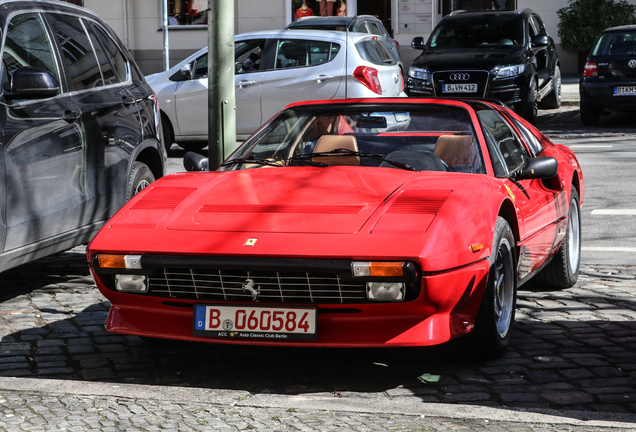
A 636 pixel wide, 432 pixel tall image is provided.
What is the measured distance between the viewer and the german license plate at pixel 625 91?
52.6 ft

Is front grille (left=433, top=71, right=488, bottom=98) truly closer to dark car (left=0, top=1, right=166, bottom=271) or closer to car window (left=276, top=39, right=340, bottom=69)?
car window (left=276, top=39, right=340, bottom=69)

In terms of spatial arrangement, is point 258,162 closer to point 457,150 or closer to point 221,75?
point 457,150

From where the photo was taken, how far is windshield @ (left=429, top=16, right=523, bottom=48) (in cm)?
1661

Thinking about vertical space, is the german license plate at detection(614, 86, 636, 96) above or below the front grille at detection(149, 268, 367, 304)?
above

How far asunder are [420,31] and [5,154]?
22402 millimetres

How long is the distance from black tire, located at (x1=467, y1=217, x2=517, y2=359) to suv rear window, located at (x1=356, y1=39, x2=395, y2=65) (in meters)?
8.75

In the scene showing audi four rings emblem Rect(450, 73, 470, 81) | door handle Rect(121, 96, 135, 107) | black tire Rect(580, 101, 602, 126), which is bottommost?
black tire Rect(580, 101, 602, 126)

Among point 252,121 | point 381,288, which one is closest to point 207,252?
point 381,288

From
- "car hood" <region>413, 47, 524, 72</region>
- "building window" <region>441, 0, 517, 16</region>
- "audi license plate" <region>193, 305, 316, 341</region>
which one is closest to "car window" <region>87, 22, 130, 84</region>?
"audi license plate" <region>193, 305, 316, 341</region>

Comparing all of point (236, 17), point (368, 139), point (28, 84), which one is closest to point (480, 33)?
point (236, 17)

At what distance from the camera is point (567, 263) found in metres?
6.27

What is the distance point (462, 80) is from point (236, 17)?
40.5 feet

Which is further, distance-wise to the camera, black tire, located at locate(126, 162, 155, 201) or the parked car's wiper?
black tire, located at locate(126, 162, 155, 201)

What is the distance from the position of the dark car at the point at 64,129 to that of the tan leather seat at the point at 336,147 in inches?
61.9
